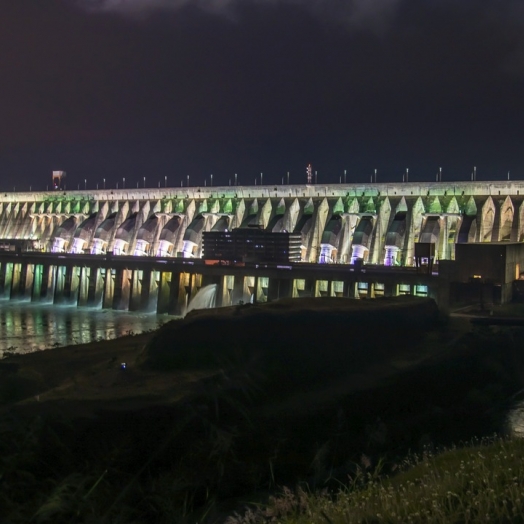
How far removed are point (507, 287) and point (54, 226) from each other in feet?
197

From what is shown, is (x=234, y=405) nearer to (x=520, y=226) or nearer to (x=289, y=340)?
(x=289, y=340)

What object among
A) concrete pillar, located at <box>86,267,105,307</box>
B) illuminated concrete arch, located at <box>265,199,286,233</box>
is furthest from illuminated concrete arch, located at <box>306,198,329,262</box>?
concrete pillar, located at <box>86,267,105,307</box>

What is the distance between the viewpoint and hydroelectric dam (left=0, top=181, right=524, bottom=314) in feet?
154

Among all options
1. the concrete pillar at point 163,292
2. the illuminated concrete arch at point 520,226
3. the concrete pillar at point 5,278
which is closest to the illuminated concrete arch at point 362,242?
the illuminated concrete arch at point 520,226

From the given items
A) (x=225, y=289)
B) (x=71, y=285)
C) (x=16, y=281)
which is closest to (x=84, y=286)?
(x=71, y=285)

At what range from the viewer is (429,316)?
30.9 meters

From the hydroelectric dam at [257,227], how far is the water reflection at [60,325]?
233cm

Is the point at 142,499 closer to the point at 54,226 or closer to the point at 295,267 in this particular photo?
the point at 295,267

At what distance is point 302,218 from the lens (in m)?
65.0

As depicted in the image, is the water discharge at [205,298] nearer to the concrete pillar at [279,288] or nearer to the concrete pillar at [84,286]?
the concrete pillar at [279,288]

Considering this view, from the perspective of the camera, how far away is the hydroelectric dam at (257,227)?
46.8 m

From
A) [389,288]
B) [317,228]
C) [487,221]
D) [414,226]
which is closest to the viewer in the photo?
[389,288]

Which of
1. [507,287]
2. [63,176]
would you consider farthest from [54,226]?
[507,287]

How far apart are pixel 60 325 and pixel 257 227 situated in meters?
21.0
